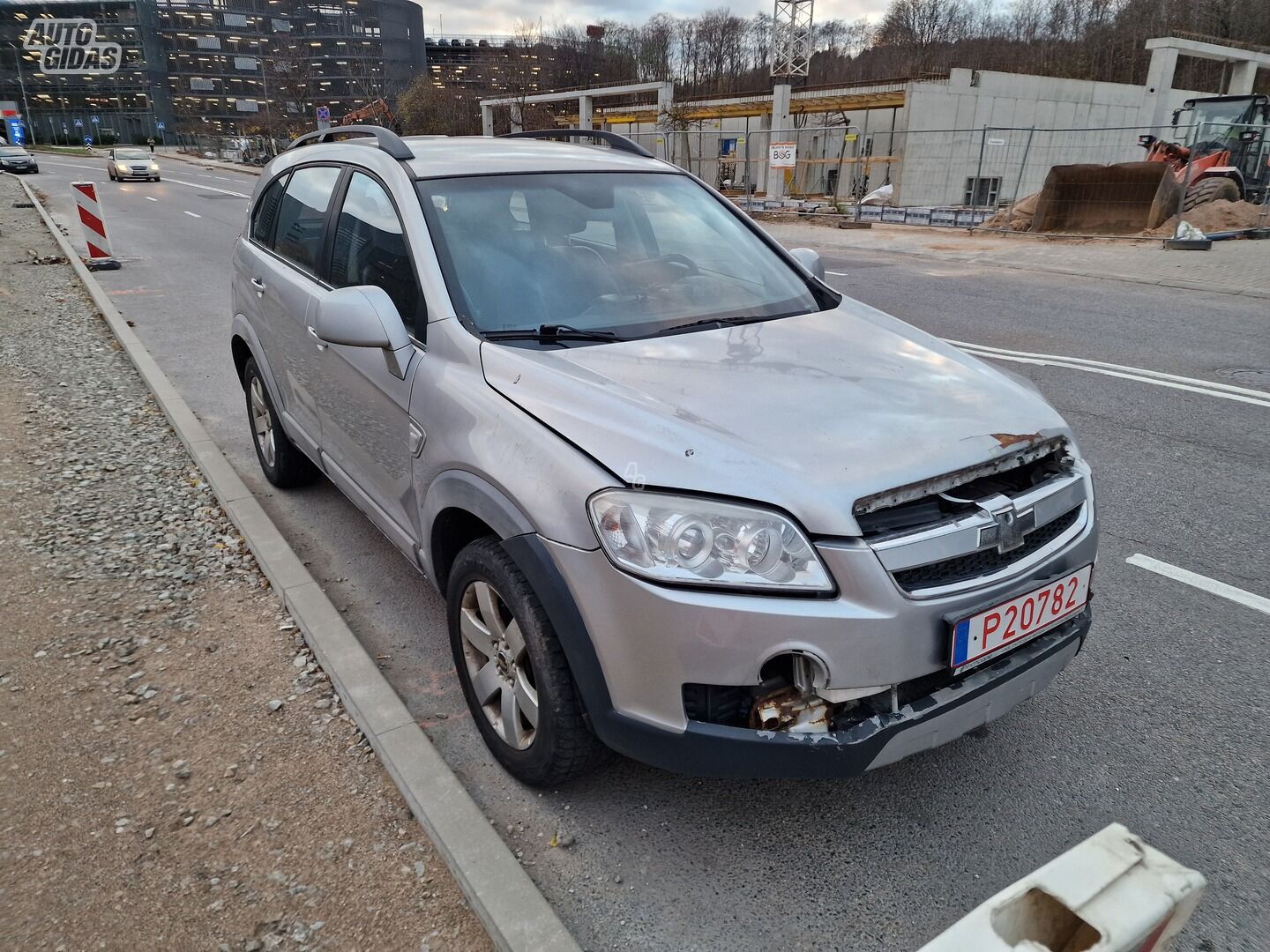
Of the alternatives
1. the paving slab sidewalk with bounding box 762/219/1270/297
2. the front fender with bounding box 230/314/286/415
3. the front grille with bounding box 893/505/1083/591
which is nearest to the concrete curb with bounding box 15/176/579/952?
the front fender with bounding box 230/314/286/415

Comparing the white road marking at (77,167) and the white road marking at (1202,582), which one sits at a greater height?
the white road marking at (77,167)

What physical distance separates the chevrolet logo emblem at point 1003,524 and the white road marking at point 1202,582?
6.80ft

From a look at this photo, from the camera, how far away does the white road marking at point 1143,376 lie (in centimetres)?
641

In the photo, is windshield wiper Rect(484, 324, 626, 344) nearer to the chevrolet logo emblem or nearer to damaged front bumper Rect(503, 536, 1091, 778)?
damaged front bumper Rect(503, 536, 1091, 778)

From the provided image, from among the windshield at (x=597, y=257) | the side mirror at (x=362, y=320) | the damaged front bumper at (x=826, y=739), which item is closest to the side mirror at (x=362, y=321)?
the side mirror at (x=362, y=320)

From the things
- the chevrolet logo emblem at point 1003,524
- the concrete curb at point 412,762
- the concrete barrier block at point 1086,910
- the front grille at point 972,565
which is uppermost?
the chevrolet logo emblem at point 1003,524

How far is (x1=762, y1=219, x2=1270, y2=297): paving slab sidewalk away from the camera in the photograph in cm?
1217

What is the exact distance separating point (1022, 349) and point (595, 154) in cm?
561

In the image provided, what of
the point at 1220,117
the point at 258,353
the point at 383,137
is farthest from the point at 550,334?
the point at 1220,117

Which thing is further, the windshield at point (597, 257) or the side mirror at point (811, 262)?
the side mirror at point (811, 262)

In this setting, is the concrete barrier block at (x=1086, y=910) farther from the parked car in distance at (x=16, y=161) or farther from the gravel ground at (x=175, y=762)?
the parked car in distance at (x=16, y=161)

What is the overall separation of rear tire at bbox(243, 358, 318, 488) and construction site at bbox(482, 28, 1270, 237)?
17.1m

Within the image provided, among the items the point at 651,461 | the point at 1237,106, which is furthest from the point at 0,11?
the point at 651,461

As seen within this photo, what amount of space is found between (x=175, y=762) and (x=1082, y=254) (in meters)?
16.1
